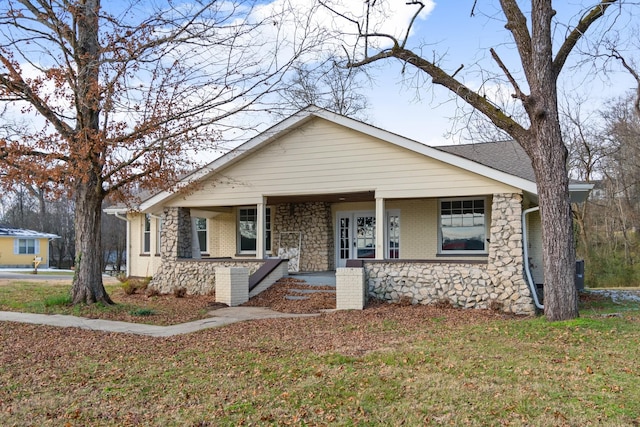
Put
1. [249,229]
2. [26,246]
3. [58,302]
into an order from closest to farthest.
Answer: [58,302] < [249,229] < [26,246]

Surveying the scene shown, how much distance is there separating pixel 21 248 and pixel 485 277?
115ft

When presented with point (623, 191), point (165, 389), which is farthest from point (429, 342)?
point (623, 191)

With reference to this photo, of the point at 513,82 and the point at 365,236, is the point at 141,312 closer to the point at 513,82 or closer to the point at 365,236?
the point at 365,236

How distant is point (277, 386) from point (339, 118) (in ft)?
29.3

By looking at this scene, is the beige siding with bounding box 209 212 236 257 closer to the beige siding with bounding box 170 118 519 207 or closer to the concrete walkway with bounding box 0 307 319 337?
the beige siding with bounding box 170 118 519 207

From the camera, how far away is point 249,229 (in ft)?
59.8

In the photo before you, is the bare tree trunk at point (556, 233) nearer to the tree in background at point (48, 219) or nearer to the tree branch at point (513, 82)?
the tree branch at point (513, 82)

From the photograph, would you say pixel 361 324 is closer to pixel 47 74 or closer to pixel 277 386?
pixel 277 386

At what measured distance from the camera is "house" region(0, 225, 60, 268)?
36.1 m

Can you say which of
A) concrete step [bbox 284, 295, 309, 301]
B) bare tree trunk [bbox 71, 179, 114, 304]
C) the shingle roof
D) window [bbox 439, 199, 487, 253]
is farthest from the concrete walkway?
the shingle roof

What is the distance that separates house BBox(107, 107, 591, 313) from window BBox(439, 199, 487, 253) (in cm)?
3

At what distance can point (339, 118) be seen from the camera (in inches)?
524

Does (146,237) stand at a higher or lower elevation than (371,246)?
higher

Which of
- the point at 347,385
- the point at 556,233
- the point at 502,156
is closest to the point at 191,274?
the point at 502,156
